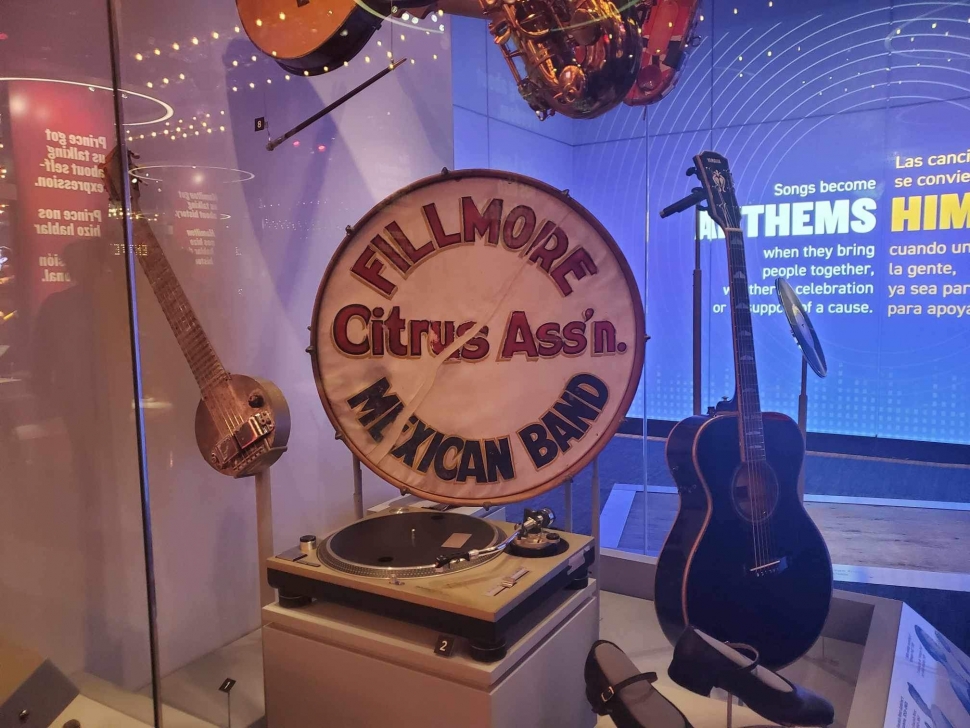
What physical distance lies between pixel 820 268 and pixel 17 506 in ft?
11.0

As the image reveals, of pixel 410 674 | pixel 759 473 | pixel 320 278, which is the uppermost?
pixel 320 278

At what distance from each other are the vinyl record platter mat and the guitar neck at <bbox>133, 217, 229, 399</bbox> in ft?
0.77

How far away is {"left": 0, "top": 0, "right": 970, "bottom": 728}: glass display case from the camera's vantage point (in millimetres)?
1455

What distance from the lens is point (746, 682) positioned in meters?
1.12

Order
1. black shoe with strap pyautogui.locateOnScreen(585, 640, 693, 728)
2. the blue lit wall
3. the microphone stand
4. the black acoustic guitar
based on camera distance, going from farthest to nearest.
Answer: the blue lit wall → the microphone stand → the black acoustic guitar → black shoe with strap pyautogui.locateOnScreen(585, 640, 693, 728)

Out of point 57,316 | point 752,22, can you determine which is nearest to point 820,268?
point 752,22

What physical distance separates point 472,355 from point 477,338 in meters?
0.04

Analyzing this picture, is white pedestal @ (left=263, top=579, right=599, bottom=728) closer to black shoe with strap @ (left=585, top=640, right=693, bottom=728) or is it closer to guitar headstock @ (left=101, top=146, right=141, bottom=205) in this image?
black shoe with strap @ (left=585, top=640, right=693, bottom=728)

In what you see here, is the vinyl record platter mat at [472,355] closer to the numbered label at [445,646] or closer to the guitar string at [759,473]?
the numbered label at [445,646]

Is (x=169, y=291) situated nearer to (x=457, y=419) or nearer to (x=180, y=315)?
(x=180, y=315)

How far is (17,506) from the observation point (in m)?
1.41

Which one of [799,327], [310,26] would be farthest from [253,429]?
[799,327]

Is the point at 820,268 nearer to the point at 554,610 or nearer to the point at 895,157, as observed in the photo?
the point at 895,157

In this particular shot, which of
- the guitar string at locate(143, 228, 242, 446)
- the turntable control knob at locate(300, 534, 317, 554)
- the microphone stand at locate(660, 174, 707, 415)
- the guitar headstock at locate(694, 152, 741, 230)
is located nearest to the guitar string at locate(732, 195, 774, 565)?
the guitar headstock at locate(694, 152, 741, 230)
